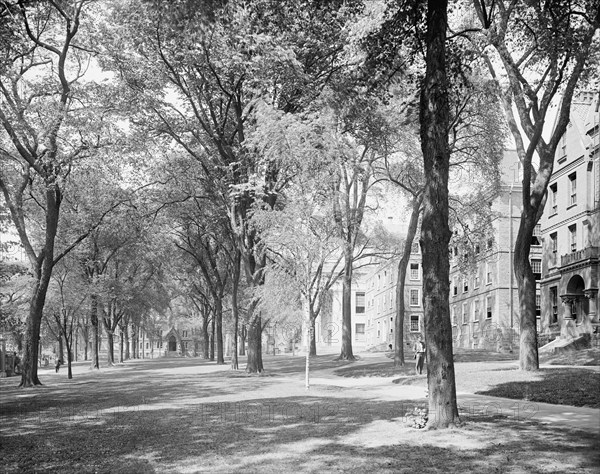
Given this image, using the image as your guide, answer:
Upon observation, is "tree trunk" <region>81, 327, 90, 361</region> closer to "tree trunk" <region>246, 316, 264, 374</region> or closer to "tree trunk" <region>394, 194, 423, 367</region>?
"tree trunk" <region>246, 316, 264, 374</region>

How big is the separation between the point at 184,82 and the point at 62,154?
602cm

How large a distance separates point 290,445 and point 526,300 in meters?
14.0

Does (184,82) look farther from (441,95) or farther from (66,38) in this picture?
(441,95)

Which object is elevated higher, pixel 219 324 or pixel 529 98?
pixel 529 98

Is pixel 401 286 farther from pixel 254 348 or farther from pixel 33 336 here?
pixel 33 336

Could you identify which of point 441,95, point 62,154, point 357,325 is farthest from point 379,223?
point 357,325

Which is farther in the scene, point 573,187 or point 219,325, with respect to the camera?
point 219,325

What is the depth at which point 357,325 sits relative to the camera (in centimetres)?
9869

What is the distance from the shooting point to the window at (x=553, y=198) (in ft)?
134

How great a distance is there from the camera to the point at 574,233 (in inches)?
1521

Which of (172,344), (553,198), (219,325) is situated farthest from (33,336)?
(172,344)

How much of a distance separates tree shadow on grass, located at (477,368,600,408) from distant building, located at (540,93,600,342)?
1594 centimetres

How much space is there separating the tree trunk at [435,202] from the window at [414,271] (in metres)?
61.0

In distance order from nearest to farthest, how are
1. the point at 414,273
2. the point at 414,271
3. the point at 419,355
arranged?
the point at 419,355 → the point at 414,271 → the point at 414,273
